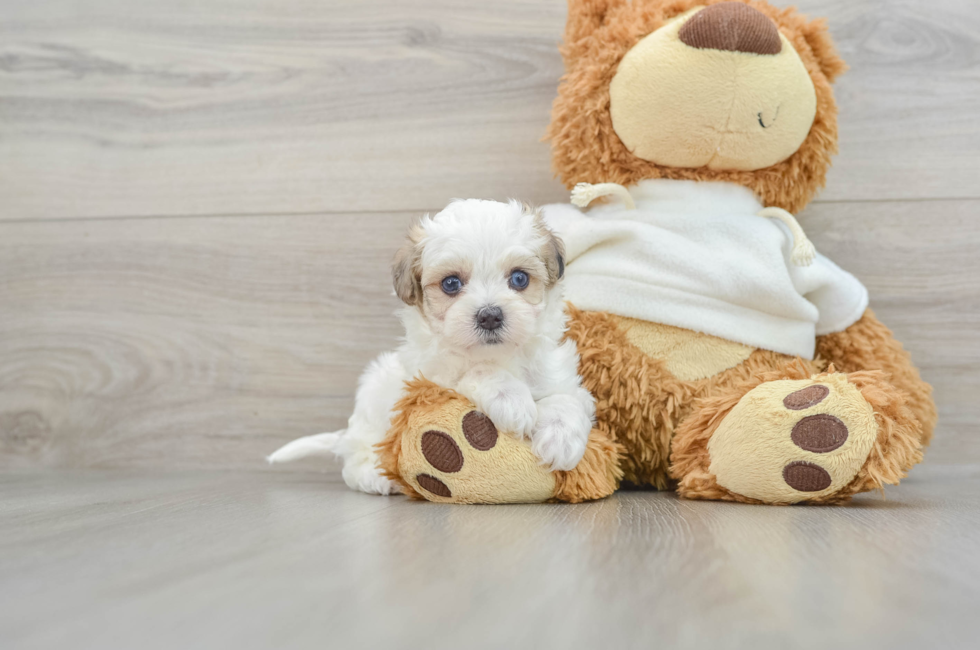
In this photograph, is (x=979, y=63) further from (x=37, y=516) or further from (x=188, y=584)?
(x=37, y=516)

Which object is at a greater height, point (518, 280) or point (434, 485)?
point (518, 280)

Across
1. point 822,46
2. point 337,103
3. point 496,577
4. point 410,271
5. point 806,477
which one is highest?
point 822,46

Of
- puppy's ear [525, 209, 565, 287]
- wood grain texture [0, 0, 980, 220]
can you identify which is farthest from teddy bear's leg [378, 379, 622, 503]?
wood grain texture [0, 0, 980, 220]

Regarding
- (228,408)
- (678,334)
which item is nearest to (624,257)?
(678,334)

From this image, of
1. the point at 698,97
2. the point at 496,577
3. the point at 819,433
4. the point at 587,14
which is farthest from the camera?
the point at 587,14

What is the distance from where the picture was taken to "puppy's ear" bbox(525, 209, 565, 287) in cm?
117

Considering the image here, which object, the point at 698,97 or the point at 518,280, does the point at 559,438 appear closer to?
the point at 518,280

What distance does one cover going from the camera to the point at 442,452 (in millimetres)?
1082

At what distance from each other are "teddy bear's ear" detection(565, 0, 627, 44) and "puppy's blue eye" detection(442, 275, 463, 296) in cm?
57

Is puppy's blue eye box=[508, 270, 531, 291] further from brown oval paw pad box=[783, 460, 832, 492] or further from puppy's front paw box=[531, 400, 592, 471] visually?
brown oval paw pad box=[783, 460, 832, 492]

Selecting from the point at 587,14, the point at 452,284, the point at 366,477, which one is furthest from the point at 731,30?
the point at 366,477

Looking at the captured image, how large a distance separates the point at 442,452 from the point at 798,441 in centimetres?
A: 50

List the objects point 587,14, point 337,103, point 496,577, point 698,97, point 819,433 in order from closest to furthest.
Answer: point 496,577, point 819,433, point 698,97, point 587,14, point 337,103

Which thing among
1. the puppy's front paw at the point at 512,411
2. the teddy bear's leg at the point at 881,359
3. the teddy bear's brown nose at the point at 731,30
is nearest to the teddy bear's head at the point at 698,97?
the teddy bear's brown nose at the point at 731,30
